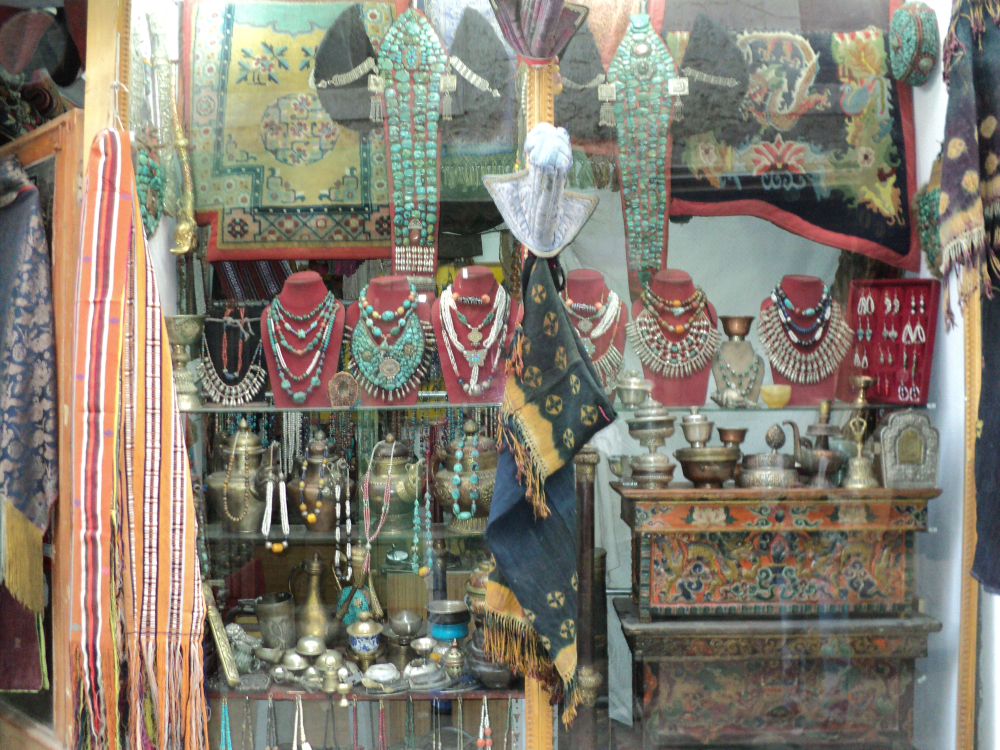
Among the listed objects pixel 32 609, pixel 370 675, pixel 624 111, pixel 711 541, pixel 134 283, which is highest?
pixel 624 111

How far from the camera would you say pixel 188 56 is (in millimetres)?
2779

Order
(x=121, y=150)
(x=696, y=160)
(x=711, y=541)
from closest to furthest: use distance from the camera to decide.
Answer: (x=121, y=150) → (x=711, y=541) → (x=696, y=160)

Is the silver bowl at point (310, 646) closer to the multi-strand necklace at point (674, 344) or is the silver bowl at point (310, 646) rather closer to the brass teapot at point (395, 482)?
the brass teapot at point (395, 482)

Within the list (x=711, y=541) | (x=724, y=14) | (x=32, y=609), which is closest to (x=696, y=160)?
(x=724, y=14)

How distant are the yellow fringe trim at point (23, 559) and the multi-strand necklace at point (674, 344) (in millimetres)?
1913

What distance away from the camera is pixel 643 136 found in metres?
2.72

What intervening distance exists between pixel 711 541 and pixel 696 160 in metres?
1.26

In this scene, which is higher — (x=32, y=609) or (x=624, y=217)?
(x=624, y=217)

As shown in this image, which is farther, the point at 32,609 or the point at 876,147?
the point at 876,147

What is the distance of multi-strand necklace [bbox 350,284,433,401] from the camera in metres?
2.70

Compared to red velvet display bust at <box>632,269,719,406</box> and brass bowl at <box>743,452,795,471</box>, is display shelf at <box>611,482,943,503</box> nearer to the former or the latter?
brass bowl at <box>743,452,795,471</box>

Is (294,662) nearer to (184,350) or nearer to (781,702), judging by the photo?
(184,350)

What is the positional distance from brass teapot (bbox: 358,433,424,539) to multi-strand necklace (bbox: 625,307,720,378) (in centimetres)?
84

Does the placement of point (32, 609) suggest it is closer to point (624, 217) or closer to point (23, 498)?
point (23, 498)
